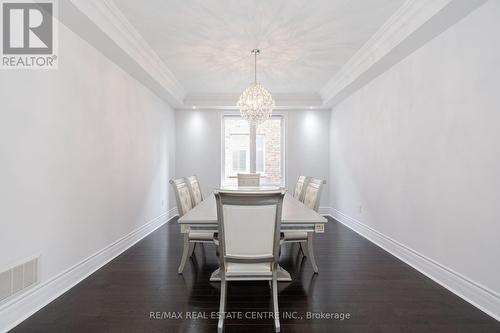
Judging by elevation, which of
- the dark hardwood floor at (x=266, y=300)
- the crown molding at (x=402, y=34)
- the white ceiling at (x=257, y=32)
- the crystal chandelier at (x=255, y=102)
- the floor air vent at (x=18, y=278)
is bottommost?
the dark hardwood floor at (x=266, y=300)

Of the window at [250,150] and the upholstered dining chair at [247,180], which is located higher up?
the window at [250,150]

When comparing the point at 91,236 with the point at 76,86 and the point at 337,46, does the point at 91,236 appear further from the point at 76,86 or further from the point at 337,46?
the point at 337,46

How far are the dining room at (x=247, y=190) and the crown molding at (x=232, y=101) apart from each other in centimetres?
132

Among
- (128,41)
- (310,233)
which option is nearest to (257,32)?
(128,41)

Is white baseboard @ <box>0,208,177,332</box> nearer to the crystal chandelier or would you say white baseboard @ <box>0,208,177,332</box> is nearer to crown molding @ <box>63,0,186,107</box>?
crown molding @ <box>63,0,186,107</box>

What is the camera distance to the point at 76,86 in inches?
106

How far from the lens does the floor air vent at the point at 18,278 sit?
1.88 metres

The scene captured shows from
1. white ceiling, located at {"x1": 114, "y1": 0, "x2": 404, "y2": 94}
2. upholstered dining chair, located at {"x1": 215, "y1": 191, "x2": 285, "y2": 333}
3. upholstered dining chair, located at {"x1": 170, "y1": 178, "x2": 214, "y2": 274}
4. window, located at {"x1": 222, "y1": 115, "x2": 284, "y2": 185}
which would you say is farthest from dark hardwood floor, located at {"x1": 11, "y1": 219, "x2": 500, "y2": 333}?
window, located at {"x1": 222, "y1": 115, "x2": 284, "y2": 185}

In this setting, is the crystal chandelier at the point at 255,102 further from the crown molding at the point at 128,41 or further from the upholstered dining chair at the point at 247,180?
the crown molding at the point at 128,41

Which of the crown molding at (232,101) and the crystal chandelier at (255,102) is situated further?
the crown molding at (232,101)

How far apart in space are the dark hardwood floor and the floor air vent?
0.83 ft

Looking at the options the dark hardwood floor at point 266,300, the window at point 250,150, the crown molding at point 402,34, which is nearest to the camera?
the dark hardwood floor at point 266,300

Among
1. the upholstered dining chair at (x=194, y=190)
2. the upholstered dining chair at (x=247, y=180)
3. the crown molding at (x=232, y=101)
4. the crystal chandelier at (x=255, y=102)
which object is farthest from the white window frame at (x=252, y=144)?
the upholstered dining chair at (x=194, y=190)

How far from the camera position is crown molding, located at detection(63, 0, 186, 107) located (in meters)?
2.48
